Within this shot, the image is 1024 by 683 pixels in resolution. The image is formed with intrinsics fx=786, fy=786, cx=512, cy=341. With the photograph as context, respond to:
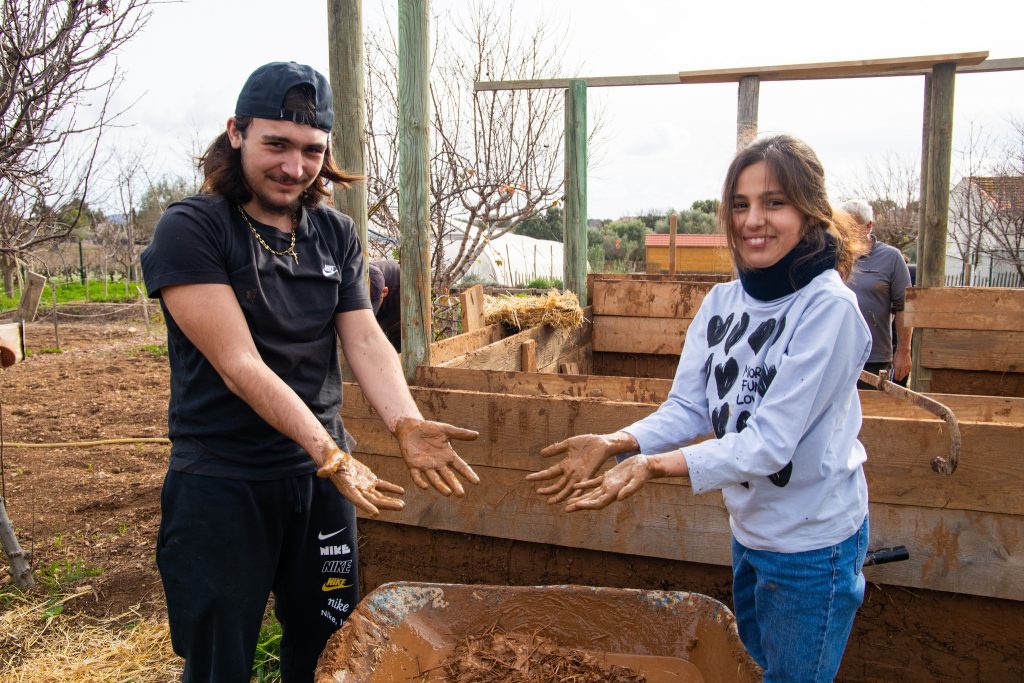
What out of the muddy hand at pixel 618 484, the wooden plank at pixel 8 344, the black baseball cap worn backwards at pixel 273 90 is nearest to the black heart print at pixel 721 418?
the muddy hand at pixel 618 484

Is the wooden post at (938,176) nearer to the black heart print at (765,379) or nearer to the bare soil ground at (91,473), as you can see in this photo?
the black heart print at (765,379)

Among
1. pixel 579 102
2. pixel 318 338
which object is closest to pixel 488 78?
pixel 579 102

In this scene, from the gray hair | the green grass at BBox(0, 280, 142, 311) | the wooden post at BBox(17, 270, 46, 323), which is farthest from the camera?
the green grass at BBox(0, 280, 142, 311)

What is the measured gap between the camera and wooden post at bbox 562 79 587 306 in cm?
605

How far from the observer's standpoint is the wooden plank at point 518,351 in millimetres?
3946

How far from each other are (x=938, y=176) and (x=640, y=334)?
7.63 ft

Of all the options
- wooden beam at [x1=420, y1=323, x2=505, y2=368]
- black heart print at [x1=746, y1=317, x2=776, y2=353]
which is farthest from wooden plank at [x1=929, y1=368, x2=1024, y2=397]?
black heart print at [x1=746, y1=317, x2=776, y2=353]

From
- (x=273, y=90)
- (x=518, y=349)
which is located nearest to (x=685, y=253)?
(x=518, y=349)

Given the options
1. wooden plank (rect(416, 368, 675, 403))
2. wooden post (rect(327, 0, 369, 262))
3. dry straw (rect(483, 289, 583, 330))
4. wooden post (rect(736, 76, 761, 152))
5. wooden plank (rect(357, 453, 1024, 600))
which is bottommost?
wooden plank (rect(357, 453, 1024, 600))

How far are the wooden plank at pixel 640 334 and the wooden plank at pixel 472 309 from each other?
5.06 feet

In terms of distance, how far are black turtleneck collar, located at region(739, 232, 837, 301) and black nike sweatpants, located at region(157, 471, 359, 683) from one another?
125 centimetres

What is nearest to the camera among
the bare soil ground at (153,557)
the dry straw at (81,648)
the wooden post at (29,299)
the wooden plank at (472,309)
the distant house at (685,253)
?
the bare soil ground at (153,557)

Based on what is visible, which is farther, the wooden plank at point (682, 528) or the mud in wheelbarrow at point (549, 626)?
the wooden plank at point (682, 528)

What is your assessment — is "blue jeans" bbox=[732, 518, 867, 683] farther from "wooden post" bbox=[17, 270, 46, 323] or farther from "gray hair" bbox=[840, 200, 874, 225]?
"gray hair" bbox=[840, 200, 874, 225]
